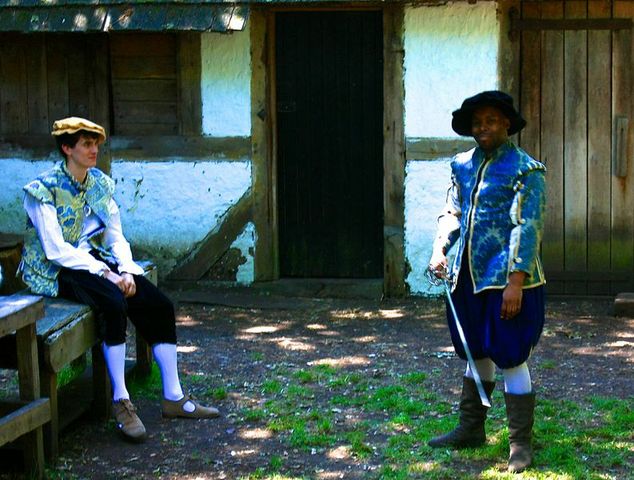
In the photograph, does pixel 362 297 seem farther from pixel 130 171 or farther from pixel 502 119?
pixel 502 119

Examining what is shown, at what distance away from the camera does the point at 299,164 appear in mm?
9797

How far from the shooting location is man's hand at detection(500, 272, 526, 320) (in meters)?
4.88

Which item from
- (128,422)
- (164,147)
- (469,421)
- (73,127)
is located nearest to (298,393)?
(128,422)

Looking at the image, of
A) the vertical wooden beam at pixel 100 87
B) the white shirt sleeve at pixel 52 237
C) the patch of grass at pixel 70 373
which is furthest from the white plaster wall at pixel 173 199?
the white shirt sleeve at pixel 52 237

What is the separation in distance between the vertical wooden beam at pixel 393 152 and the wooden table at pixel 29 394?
481 cm

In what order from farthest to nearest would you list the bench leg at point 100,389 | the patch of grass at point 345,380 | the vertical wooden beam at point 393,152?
the vertical wooden beam at point 393,152 → the patch of grass at point 345,380 → the bench leg at point 100,389

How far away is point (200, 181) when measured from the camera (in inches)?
380

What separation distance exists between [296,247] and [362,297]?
0.73 metres

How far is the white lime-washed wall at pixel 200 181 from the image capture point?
959 centimetres

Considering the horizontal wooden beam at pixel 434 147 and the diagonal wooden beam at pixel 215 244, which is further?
the diagonal wooden beam at pixel 215 244

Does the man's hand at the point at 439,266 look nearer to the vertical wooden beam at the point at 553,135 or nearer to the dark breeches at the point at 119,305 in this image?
the dark breeches at the point at 119,305

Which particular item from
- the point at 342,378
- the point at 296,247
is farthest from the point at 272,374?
the point at 296,247

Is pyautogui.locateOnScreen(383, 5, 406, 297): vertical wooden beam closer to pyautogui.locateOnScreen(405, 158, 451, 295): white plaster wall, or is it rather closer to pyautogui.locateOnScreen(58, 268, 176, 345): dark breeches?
pyautogui.locateOnScreen(405, 158, 451, 295): white plaster wall

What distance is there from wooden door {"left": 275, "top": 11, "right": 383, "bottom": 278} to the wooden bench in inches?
153
